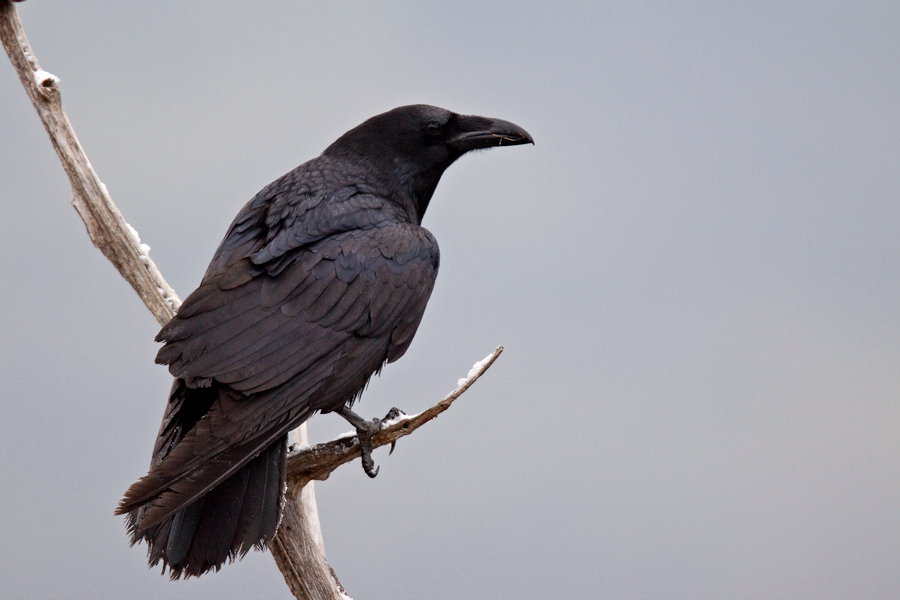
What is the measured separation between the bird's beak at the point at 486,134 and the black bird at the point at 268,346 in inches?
19.1

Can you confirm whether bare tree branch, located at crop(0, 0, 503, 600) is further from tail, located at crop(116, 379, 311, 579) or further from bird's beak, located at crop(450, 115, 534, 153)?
bird's beak, located at crop(450, 115, 534, 153)

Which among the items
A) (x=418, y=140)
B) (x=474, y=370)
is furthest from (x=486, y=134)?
(x=474, y=370)

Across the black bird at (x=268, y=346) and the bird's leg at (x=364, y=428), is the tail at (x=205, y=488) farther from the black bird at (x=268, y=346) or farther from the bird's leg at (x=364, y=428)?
the bird's leg at (x=364, y=428)

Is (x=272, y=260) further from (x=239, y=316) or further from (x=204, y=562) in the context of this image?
(x=204, y=562)

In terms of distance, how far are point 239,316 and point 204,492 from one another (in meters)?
0.63

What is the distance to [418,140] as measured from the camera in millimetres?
4176

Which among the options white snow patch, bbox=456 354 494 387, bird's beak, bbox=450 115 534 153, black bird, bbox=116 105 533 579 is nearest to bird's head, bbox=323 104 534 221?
bird's beak, bbox=450 115 534 153

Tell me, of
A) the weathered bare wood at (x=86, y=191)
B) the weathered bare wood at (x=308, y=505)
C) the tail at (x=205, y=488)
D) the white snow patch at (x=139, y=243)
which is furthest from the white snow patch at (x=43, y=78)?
the weathered bare wood at (x=308, y=505)

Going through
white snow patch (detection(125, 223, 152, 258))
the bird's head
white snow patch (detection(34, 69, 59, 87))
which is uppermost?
white snow patch (detection(34, 69, 59, 87))

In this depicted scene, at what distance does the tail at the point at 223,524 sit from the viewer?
124 inches

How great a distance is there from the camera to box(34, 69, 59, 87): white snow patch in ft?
13.5

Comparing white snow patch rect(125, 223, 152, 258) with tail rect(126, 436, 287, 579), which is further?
white snow patch rect(125, 223, 152, 258)

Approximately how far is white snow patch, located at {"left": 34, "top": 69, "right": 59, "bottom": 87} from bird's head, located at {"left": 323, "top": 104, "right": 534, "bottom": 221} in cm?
125

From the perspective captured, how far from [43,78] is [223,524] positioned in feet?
7.30
